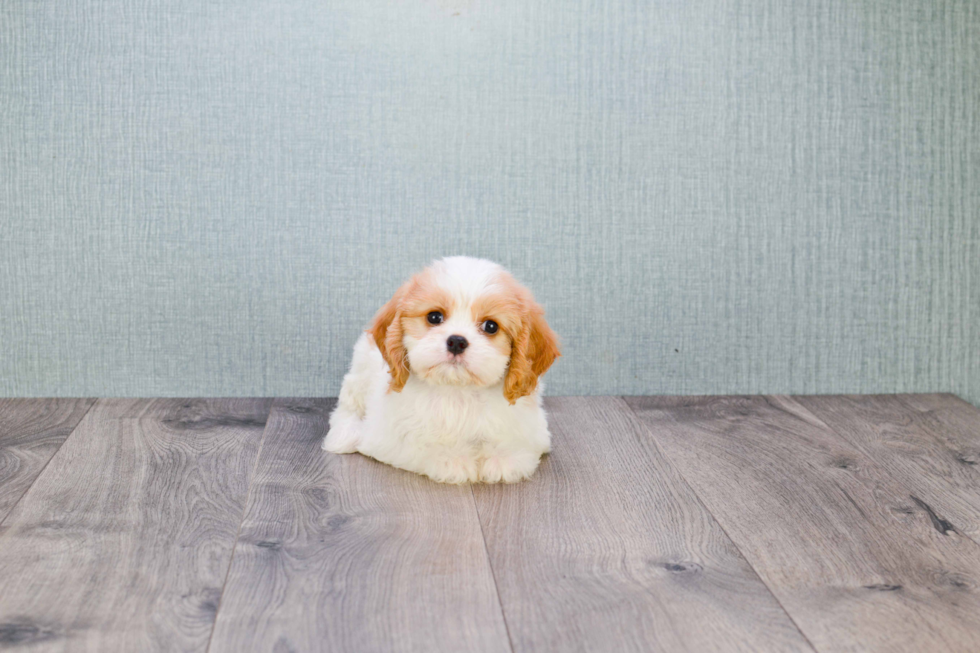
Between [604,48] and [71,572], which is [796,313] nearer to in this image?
[604,48]

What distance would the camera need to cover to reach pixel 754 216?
2.25 m

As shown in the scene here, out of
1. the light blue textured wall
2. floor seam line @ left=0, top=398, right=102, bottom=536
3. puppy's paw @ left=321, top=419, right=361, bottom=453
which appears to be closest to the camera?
floor seam line @ left=0, top=398, right=102, bottom=536

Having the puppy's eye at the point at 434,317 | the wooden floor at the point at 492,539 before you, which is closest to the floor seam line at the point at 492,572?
the wooden floor at the point at 492,539

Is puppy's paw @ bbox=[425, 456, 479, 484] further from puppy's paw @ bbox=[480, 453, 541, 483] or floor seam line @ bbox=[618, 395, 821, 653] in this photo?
floor seam line @ bbox=[618, 395, 821, 653]

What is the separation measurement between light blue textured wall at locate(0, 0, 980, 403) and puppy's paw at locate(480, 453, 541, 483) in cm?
61

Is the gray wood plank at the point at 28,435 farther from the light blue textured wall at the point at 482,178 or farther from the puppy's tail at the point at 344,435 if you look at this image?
the puppy's tail at the point at 344,435

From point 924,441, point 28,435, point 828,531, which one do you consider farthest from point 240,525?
point 924,441

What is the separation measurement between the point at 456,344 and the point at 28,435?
1018 mm

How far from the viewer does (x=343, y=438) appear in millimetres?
1832

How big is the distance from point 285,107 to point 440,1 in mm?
447

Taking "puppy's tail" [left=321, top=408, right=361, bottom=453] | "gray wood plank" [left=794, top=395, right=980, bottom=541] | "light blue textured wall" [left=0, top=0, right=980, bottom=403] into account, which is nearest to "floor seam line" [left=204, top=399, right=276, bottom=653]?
"puppy's tail" [left=321, top=408, right=361, bottom=453]

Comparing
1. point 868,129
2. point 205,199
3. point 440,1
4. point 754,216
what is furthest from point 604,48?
point 205,199

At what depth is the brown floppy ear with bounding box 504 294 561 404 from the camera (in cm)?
161

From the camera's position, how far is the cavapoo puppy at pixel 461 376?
5.17 feet
